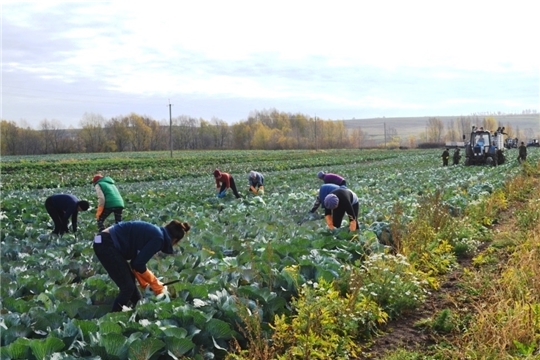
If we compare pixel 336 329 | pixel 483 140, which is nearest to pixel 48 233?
pixel 336 329

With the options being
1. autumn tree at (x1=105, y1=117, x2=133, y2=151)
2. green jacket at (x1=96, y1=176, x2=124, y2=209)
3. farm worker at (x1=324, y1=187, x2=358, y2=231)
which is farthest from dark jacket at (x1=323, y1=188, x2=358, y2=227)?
autumn tree at (x1=105, y1=117, x2=133, y2=151)

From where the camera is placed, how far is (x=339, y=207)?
944cm

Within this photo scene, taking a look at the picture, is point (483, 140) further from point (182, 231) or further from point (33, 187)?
point (182, 231)

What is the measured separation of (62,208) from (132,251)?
17.1 feet

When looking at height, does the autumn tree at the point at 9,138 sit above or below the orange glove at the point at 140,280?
above

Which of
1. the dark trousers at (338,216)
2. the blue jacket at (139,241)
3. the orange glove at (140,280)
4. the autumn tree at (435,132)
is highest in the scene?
the autumn tree at (435,132)

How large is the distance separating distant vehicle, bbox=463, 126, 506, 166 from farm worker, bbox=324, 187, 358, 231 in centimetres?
2246

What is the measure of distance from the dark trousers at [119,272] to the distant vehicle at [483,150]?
27.0 meters

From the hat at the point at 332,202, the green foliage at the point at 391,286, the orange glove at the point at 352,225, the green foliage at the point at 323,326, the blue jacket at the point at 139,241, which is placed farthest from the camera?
the orange glove at the point at 352,225

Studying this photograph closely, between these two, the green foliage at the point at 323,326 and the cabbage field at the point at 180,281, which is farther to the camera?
the green foliage at the point at 323,326

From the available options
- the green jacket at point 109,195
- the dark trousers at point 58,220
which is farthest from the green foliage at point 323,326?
the dark trousers at point 58,220

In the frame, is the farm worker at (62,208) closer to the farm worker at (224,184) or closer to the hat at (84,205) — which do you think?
the hat at (84,205)

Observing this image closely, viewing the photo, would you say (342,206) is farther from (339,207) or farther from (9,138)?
(9,138)

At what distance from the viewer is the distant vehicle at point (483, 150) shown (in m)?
30.1
